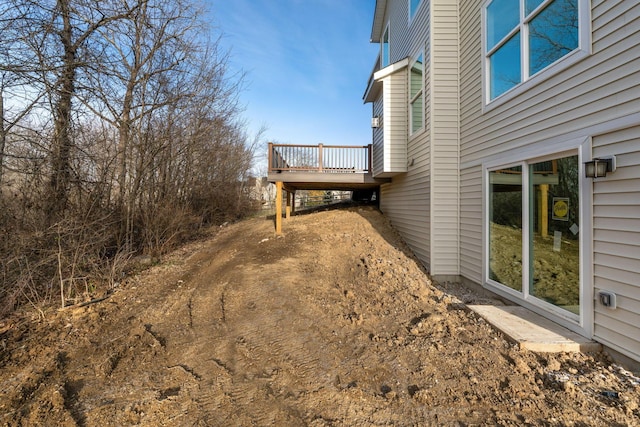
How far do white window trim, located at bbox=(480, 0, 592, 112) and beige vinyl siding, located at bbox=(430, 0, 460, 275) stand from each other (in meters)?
1.00

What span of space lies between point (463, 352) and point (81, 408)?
3.32 metres

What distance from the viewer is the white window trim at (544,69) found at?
315cm

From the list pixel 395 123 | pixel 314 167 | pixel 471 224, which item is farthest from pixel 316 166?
pixel 471 224

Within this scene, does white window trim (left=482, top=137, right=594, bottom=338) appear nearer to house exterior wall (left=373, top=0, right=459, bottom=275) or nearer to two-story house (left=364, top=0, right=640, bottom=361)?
two-story house (left=364, top=0, right=640, bottom=361)

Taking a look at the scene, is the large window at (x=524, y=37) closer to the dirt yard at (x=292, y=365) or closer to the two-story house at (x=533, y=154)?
the two-story house at (x=533, y=154)

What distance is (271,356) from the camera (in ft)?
10.4

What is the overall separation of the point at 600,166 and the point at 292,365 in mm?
3469

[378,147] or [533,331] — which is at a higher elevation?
[378,147]

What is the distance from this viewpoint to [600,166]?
9.67 ft

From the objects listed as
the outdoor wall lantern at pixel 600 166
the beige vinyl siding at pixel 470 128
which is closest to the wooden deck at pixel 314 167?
the beige vinyl siding at pixel 470 128

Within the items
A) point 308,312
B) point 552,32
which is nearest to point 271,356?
point 308,312

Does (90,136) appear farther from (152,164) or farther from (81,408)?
(81,408)

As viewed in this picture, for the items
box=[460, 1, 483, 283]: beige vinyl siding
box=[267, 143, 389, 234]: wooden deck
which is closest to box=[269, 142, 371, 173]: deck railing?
box=[267, 143, 389, 234]: wooden deck

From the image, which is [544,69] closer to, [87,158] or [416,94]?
[416,94]
